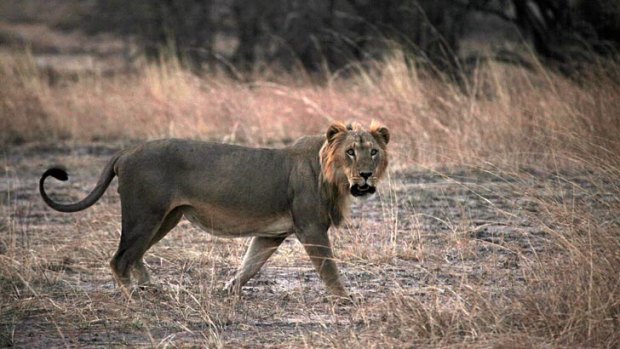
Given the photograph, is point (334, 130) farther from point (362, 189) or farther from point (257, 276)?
point (257, 276)

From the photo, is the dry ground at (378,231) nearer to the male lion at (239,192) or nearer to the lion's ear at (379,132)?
the male lion at (239,192)

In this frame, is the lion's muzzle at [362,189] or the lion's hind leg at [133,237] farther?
the lion's hind leg at [133,237]

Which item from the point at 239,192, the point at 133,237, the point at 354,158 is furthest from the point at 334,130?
the point at 133,237

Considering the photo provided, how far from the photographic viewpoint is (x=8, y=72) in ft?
48.6

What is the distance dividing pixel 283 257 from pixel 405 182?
2451 millimetres

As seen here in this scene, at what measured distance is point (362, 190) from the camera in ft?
20.1

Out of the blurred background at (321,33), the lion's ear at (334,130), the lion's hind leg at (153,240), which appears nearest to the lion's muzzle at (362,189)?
the lion's ear at (334,130)

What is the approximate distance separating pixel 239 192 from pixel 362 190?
740mm

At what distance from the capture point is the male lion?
20.6ft

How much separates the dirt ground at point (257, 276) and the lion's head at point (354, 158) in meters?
0.44

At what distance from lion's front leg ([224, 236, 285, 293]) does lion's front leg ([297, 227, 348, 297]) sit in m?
0.31

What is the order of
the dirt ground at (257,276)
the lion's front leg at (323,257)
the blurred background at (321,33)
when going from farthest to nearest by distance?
the blurred background at (321,33) < the lion's front leg at (323,257) < the dirt ground at (257,276)

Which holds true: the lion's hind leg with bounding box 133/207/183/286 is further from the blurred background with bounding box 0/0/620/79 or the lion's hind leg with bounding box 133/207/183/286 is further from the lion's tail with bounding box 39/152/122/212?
the blurred background with bounding box 0/0/620/79

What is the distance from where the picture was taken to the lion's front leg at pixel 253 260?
21.3 ft
